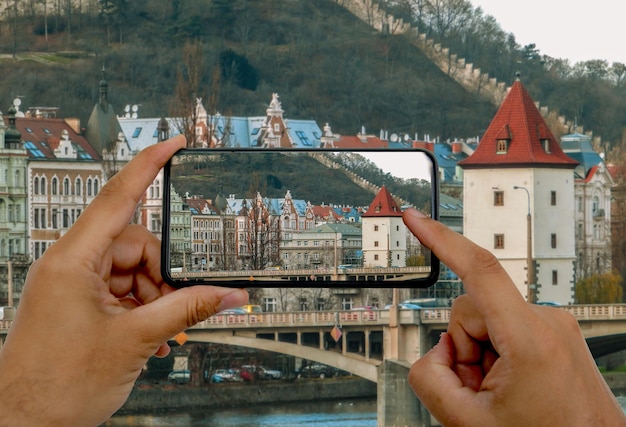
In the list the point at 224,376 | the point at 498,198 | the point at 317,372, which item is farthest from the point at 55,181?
the point at 317,372

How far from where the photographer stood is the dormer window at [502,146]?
38812 mm

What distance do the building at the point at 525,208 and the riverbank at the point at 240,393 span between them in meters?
4.38

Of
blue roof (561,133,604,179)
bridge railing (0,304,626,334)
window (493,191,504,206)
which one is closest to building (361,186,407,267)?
bridge railing (0,304,626,334)

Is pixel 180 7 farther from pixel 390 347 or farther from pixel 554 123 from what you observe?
pixel 390 347

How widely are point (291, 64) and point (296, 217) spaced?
7367 centimetres

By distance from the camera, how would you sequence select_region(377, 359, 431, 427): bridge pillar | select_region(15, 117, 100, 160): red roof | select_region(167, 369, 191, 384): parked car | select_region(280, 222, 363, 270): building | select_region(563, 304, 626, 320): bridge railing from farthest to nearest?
select_region(15, 117, 100, 160): red roof, select_region(167, 369, 191, 384): parked car, select_region(563, 304, 626, 320): bridge railing, select_region(377, 359, 431, 427): bridge pillar, select_region(280, 222, 363, 270): building

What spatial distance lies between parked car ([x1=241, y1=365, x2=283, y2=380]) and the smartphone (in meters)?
30.4

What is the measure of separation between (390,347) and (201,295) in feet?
92.3

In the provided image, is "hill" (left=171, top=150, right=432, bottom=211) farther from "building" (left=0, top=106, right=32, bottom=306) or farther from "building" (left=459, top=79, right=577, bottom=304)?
"building" (left=0, top=106, right=32, bottom=306)

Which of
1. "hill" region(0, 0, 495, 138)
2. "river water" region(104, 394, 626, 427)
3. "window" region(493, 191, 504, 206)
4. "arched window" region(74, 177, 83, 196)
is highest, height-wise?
"hill" region(0, 0, 495, 138)

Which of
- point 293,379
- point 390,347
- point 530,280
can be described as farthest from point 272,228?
point 530,280

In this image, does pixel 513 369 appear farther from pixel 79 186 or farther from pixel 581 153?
pixel 581 153

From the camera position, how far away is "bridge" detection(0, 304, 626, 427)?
27.5 m

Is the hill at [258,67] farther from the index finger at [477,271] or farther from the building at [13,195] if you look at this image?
the index finger at [477,271]
